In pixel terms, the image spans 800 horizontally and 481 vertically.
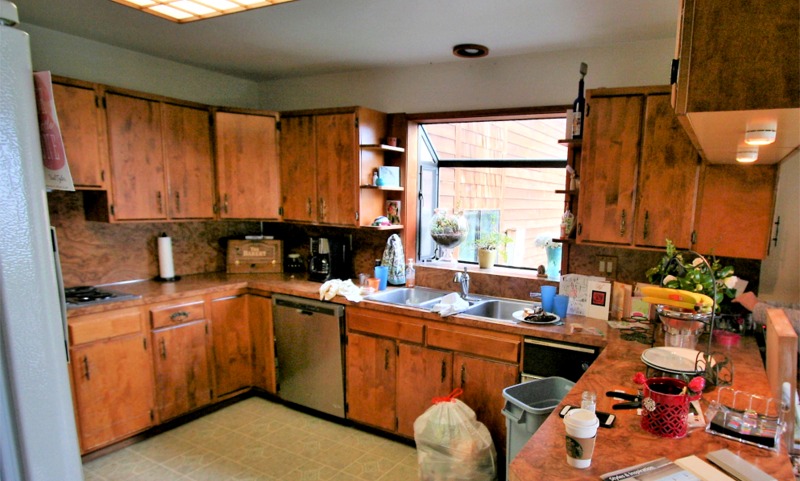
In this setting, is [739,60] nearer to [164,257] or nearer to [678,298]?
[678,298]

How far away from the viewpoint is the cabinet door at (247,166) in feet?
11.5

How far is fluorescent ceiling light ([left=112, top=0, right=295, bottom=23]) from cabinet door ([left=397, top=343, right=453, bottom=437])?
2.08 meters

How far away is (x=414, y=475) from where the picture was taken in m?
2.60

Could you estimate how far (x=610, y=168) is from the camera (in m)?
2.51

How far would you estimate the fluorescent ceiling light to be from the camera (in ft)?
6.95

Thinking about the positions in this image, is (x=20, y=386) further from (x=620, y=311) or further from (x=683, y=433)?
(x=620, y=311)

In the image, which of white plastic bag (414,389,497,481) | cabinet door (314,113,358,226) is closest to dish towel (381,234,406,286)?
cabinet door (314,113,358,226)

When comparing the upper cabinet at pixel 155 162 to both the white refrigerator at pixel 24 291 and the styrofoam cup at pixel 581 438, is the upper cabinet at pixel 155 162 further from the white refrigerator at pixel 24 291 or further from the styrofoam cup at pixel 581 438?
the styrofoam cup at pixel 581 438

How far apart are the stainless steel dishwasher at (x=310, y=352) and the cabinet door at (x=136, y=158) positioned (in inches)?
45.3

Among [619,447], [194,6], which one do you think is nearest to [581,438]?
[619,447]

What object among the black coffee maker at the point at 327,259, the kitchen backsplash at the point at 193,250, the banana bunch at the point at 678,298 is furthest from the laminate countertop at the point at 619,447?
the black coffee maker at the point at 327,259

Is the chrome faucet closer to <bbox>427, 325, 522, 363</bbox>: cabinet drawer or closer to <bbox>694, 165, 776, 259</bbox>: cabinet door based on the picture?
<bbox>427, 325, 522, 363</bbox>: cabinet drawer

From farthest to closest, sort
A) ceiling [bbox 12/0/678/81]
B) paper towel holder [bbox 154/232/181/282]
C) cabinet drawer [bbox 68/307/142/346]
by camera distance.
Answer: paper towel holder [bbox 154/232/181/282], cabinet drawer [bbox 68/307/142/346], ceiling [bbox 12/0/678/81]

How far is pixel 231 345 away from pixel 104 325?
91 cm
